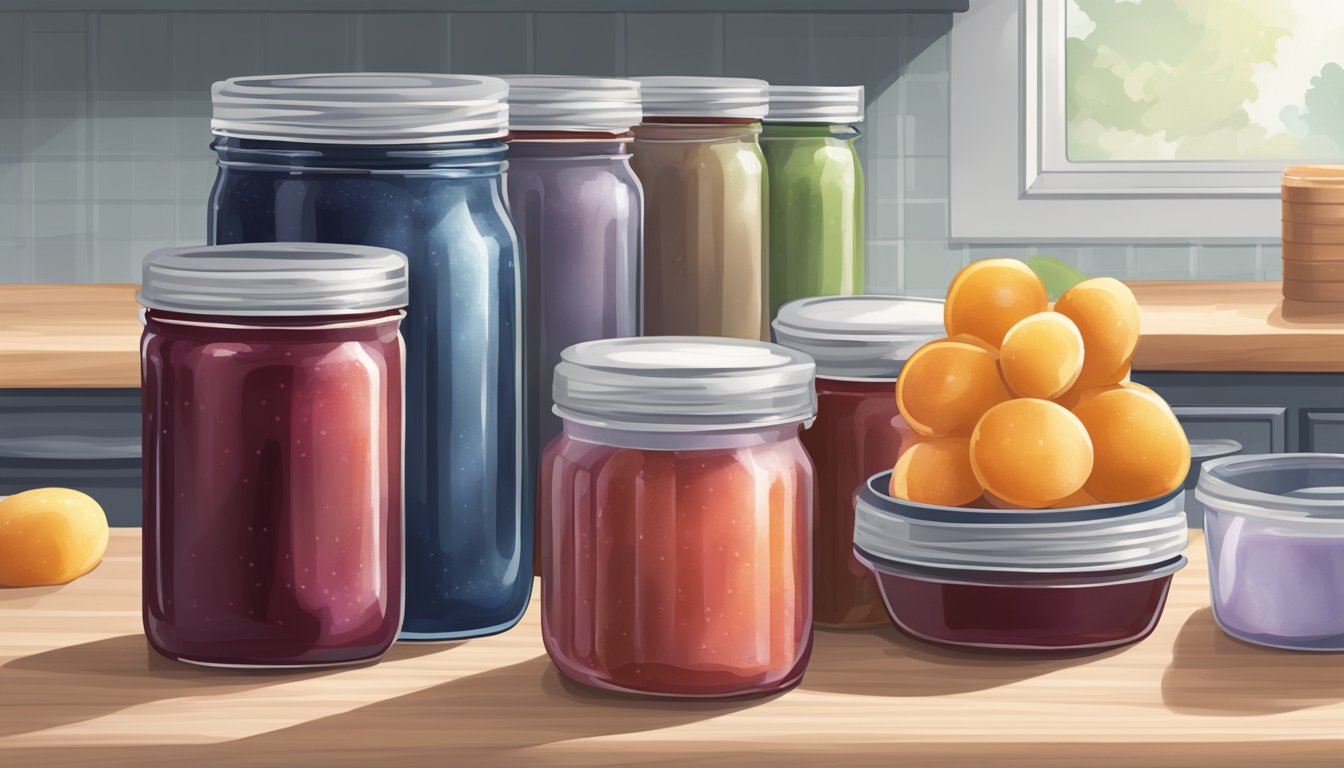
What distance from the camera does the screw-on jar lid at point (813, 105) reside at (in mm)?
1076

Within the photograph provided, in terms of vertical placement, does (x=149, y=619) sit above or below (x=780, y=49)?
below

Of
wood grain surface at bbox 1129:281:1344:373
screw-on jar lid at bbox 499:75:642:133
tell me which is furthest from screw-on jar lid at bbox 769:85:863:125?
wood grain surface at bbox 1129:281:1344:373

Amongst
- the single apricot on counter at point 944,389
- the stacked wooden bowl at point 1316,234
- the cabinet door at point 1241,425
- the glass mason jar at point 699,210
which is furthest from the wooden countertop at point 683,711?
the stacked wooden bowl at point 1316,234

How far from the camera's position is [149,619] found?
71 cm

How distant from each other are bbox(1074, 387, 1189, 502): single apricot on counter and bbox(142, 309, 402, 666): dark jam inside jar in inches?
12.0

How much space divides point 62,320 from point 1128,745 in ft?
6.83

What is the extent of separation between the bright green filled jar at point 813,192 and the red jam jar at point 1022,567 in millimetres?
311

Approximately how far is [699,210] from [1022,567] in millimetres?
297

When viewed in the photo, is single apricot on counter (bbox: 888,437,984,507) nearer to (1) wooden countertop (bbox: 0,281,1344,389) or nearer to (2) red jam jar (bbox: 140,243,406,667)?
(2) red jam jar (bbox: 140,243,406,667)

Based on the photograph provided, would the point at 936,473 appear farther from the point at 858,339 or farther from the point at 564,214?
the point at 564,214

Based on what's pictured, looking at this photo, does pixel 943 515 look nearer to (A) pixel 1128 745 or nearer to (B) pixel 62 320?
(A) pixel 1128 745

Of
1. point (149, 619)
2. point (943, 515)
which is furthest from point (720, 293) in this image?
point (149, 619)

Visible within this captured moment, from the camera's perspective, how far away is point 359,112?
71 cm

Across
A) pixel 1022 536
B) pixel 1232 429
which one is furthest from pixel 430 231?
pixel 1232 429
